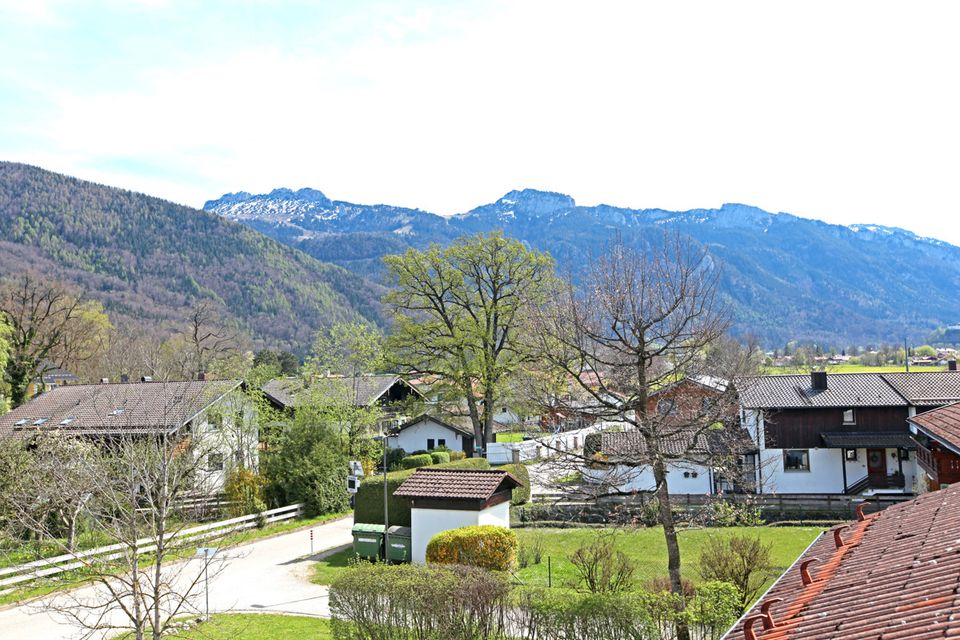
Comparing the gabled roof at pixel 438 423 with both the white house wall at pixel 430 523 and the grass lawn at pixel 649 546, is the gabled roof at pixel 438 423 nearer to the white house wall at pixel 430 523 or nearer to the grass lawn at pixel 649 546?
the grass lawn at pixel 649 546

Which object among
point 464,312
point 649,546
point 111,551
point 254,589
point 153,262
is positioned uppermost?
point 153,262

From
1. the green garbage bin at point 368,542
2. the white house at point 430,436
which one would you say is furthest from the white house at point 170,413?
the white house at point 430,436

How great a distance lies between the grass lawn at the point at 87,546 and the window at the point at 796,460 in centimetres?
2132

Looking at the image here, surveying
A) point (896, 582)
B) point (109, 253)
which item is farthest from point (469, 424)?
point (109, 253)

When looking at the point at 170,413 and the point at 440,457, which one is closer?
the point at 170,413

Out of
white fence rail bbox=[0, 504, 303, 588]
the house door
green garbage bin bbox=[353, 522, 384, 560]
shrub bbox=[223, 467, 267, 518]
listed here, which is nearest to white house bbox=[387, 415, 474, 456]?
white fence rail bbox=[0, 504, 303, 588]

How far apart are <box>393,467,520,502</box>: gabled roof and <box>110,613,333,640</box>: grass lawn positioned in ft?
17.6

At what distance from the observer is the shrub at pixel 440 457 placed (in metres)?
41.3

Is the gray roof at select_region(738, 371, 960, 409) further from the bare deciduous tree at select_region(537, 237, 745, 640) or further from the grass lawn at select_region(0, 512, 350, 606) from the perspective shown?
the bare deciduous tree at select_region(537, 237, 745, 640)

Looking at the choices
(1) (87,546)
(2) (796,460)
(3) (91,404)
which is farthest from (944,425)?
(3) (91,404)

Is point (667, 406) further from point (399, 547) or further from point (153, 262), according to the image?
point (153, 262)

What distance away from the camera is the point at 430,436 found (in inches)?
1892

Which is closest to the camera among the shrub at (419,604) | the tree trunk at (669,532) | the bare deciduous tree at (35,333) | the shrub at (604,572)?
the shrub at (419,604)

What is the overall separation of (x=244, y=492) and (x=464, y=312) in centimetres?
1650
